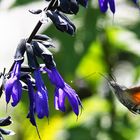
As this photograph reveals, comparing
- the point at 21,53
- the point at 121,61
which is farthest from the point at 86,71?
the point at 21,53

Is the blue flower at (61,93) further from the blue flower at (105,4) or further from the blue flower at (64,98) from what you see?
the blue flower at (105,4)

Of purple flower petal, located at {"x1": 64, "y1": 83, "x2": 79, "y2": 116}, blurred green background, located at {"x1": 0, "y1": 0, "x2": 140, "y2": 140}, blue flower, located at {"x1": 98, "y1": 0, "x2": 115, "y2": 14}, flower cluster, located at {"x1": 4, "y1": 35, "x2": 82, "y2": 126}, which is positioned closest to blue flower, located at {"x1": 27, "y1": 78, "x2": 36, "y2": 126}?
flower cluster, located at {"x1": 4, "y1": 35, "x2": 82, "y2": 126}

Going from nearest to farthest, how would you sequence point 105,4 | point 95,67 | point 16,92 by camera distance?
point 16,92 < point 105,4 < point 95,67

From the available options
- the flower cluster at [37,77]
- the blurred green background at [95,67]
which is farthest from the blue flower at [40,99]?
the blurred green background at [95,67]

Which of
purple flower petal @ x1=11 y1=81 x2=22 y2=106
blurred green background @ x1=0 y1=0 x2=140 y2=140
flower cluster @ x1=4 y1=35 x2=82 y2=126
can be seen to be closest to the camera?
purple flower petal @ x1=11 y1=81 x2=22 y2=106

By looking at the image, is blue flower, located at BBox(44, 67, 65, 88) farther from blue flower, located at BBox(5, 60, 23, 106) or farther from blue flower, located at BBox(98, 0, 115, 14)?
blue flower, located at BBox(98, 0, 115, 14)

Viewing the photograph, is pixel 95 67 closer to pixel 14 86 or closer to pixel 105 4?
pixel 105 4

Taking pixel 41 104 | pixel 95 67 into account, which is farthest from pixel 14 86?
pixel 95 67
